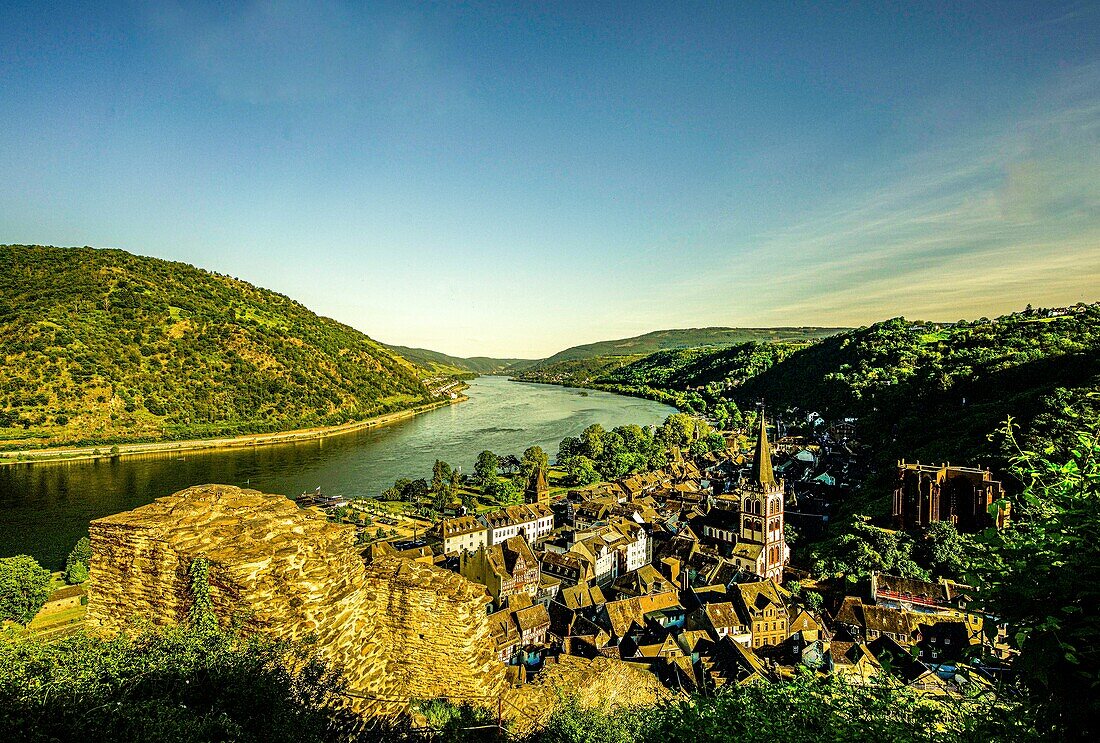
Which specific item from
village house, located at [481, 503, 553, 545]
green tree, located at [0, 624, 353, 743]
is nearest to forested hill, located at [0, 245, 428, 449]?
village house, located at [481, 503, 553, 545]

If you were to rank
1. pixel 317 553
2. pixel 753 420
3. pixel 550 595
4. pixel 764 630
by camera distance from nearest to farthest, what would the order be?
pixel 317 553, pixel 764 630, pixel 550 595, pixel 753 420

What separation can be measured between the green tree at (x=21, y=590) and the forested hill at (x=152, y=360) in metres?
52.5

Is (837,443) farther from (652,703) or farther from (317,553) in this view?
(317,553)

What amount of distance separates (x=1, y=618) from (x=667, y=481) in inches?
1924

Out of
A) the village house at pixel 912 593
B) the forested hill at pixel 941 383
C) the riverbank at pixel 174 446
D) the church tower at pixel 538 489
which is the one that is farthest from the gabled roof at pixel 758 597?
the riverbank at pixel 174 446

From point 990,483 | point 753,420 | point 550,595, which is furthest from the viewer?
point 753,420

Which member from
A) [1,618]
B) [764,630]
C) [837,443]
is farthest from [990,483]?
[1,618]

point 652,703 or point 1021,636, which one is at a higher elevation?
point 1021,636

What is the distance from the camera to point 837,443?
6925 centimetres

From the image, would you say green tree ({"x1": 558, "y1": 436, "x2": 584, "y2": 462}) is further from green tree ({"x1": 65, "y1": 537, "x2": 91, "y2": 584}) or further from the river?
green tree ({"x1": 65, "y1": 537, "x2": 91, "y2": 584})

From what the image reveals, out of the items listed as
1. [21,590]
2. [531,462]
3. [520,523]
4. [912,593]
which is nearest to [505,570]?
[520,523]

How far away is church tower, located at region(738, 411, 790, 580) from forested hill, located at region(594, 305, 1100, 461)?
1222 centimetres

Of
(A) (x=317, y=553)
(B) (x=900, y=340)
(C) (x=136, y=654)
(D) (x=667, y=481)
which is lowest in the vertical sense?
(D) (x=667, y=481)

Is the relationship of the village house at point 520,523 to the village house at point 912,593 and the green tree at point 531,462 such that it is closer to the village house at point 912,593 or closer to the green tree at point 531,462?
the green tree at point 531,462
